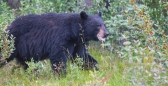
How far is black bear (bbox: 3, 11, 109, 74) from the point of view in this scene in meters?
7.75

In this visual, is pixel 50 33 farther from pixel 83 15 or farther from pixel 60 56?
pixel 83 15

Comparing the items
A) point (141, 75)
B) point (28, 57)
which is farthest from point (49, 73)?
point (141, 75)

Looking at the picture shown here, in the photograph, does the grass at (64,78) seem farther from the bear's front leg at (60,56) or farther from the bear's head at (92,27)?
the bear's head at (92,27)

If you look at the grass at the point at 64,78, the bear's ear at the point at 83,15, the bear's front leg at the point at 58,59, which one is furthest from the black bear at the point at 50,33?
the grass at the point at 64,78

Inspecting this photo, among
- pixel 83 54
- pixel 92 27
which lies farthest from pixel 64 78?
pixel 92 27

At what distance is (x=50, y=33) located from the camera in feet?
25.8

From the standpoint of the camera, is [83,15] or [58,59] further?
[83,15]

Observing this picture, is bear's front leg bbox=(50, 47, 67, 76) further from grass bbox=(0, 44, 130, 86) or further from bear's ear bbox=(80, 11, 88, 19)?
bear's ear bbox=(80, 11, 88, 19)

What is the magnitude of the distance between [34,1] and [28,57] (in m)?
2.17

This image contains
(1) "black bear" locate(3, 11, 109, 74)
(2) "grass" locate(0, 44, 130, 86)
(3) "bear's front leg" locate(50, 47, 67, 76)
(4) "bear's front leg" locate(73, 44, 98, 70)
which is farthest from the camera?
(4) "bear's front leg" locate(73, 44, 98, 70)

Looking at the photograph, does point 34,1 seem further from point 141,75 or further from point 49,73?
point 141,75

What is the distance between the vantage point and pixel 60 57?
24.6 feet

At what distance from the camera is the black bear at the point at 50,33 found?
7754mm

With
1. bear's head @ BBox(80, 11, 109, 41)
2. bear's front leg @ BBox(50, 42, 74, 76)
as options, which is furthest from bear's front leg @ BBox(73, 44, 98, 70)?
bear's front leg @ BBox(50, 42, 74, 76)
